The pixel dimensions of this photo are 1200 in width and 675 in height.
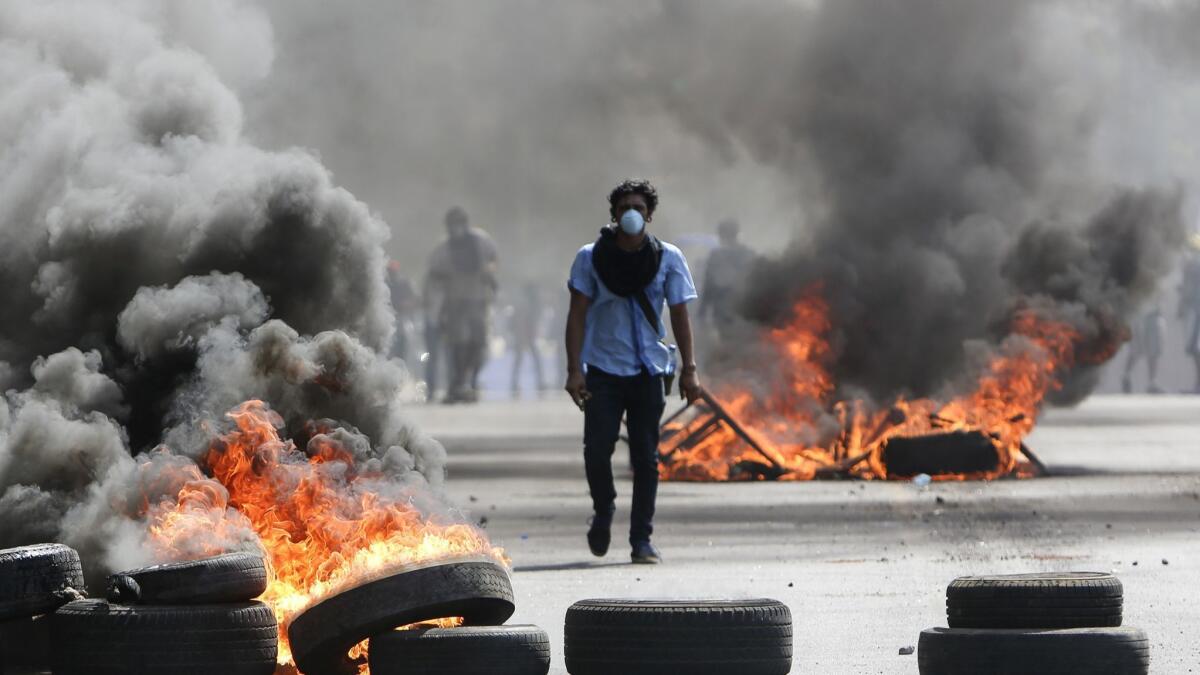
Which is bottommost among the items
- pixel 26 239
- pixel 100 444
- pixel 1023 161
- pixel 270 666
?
pixel 270 666

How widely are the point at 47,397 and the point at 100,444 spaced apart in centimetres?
41

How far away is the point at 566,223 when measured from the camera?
1510 inches

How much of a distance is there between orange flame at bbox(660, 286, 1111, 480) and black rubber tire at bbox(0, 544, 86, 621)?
31.6 ft

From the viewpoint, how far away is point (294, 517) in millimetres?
7516

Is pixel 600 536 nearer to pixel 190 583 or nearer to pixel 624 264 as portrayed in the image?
pixel 624 264

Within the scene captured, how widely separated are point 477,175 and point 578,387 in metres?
27.7

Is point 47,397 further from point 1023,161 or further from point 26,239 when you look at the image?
point 1023,161

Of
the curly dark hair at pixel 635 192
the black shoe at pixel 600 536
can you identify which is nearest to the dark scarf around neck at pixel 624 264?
the curly dark hair at pixel 635 192

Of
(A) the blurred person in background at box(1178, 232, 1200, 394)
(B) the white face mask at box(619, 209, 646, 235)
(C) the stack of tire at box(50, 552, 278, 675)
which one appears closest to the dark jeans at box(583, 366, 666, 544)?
(B) the white face mask at box(619, 209, 646, 235)

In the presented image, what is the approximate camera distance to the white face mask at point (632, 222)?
9750 millimetres

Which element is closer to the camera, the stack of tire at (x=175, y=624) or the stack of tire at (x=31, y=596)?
the stack of tire at (x=175, y=624)

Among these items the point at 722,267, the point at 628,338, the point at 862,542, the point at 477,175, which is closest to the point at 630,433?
the point at 628,338

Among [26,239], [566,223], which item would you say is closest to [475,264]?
[566,223]

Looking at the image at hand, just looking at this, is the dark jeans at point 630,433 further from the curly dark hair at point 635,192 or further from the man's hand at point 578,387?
→ the curly dark hair at point 635,192
